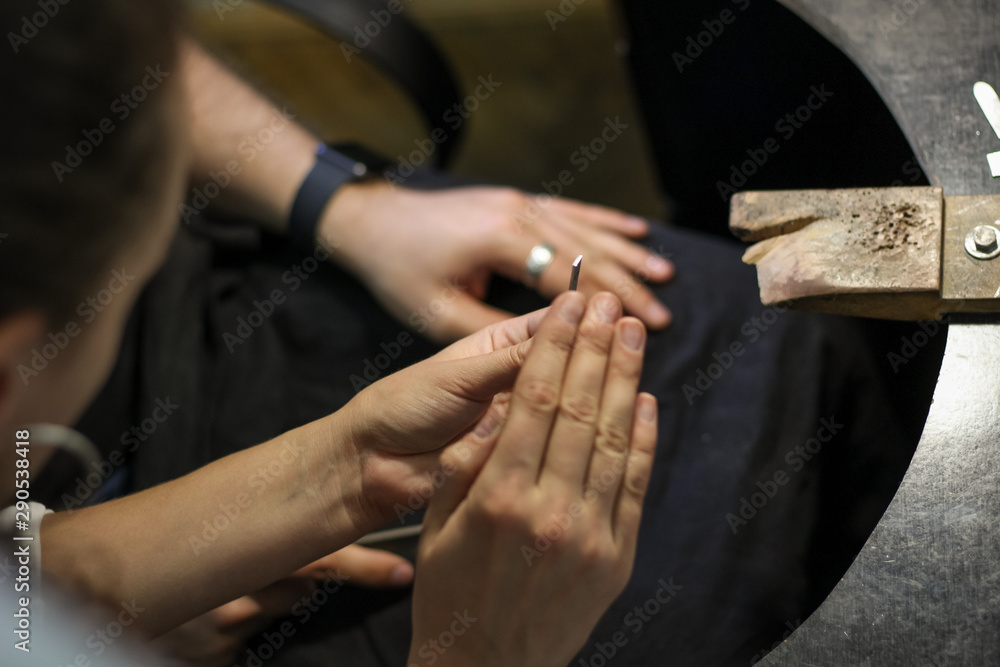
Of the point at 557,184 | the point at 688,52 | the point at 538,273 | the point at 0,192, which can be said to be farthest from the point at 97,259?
the point at 557,184

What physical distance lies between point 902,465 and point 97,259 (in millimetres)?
611

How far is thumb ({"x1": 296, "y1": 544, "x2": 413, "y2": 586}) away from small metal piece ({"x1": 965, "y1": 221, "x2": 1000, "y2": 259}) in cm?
51

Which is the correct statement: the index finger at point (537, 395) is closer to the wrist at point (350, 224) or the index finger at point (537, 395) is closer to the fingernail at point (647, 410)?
the fingernail at point (647, 410)

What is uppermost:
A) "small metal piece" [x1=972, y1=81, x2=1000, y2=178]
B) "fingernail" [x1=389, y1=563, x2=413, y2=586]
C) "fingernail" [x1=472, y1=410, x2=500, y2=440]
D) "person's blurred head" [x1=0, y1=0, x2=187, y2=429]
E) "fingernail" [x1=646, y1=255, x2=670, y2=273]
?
"person's blurred head" [x1=0, y1=0, x2=187, y2=429]

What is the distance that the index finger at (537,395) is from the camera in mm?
471

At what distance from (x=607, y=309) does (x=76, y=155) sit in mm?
347

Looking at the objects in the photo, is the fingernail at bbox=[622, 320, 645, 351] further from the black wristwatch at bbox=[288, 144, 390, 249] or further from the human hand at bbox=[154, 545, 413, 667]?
the black wristwatch at bbox=[288, 144, 390, 249]

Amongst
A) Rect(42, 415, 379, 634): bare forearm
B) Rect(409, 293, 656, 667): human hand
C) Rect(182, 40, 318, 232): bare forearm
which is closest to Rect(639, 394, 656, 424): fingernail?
Rect(409, 293, 656, 667): human hand

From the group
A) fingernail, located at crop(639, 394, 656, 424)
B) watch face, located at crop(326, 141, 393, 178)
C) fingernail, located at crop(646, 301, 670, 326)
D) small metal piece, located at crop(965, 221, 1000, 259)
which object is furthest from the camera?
watch face, located at crop(326, 141, 393, 178)

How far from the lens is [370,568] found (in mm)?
618

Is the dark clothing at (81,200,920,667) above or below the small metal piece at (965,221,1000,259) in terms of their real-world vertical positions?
below

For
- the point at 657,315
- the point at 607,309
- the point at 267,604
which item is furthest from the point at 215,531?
the point at 657,315

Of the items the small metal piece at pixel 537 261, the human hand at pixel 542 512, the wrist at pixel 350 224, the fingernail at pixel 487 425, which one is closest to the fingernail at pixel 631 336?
the human hand at pixel 542 512

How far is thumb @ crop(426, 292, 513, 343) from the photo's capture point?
0.70m
